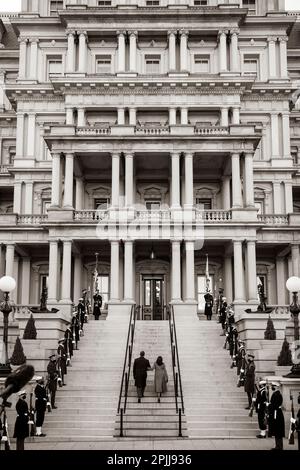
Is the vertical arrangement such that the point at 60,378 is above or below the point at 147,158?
below

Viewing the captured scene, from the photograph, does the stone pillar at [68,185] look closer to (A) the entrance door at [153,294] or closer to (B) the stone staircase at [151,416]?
(A) the entrance door at [153,294]

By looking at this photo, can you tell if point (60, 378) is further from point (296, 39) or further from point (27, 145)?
point (296, 39)

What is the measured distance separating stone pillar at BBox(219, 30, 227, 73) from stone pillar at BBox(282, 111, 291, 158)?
207 inches

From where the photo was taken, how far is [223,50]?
1759 inches

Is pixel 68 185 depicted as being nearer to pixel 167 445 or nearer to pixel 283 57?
pixel 283 57

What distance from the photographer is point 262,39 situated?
4625 centimetres

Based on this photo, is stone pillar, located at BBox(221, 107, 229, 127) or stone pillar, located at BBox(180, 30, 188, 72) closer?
stone pillar, located at BBox(221, 107, 229, 127)

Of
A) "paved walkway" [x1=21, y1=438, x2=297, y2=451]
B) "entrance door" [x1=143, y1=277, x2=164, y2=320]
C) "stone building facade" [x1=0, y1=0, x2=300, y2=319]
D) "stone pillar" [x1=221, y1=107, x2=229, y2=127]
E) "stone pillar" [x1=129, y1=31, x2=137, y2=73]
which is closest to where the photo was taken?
"paved walkway" [x1=21, y1=438, x2=297, y2=451]

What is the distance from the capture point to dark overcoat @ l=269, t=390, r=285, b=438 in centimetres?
1522

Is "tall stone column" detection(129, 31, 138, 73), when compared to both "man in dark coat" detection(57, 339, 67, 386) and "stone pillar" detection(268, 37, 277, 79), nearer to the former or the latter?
"stone pillar" detection(268, 37, 277, 79)

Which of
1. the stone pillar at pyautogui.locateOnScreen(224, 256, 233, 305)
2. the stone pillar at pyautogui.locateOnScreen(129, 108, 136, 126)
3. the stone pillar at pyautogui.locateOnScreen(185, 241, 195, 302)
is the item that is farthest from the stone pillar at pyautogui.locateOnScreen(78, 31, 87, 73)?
the stone pillar at pyautogui.locateOnScreen(224, 256, 233, 305)

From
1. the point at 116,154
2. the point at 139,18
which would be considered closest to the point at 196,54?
the point at 139,18

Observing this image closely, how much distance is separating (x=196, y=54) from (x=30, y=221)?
55.9 feet

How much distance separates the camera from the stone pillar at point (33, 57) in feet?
149
